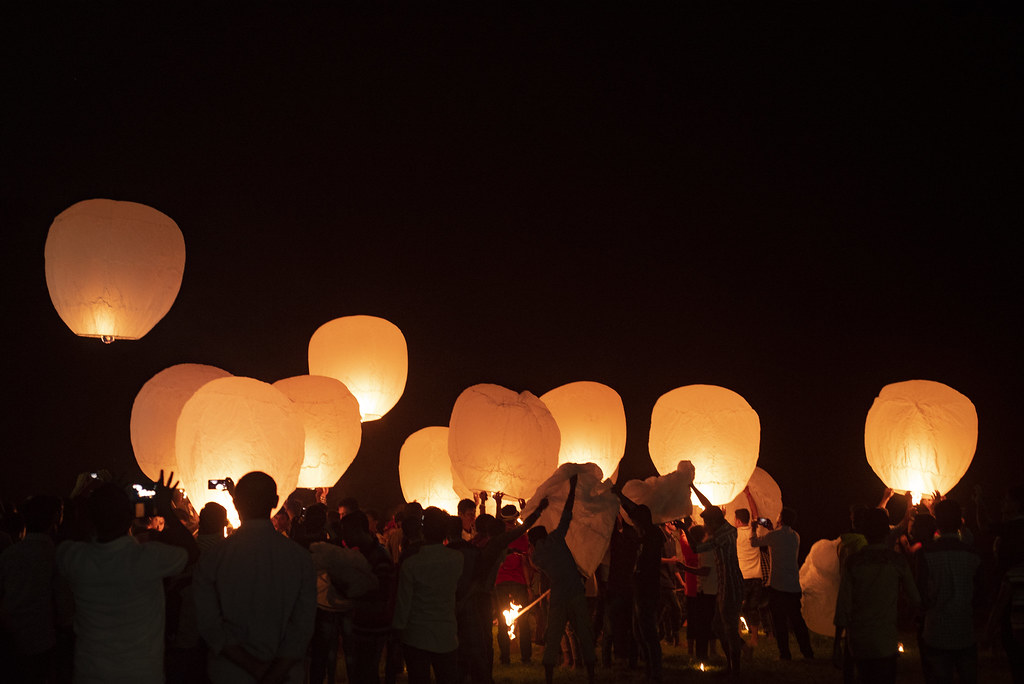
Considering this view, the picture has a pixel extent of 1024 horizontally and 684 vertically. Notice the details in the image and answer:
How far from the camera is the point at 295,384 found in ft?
21.9

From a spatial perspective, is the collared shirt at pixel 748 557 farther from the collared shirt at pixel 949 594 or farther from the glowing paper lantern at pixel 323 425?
the glowing paper lantern at pixel 323 425

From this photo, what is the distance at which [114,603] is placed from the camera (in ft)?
9.12

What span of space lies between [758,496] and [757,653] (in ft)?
6.90

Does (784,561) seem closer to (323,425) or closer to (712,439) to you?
(712,439)

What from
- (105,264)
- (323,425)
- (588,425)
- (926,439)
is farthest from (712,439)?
(105,264)

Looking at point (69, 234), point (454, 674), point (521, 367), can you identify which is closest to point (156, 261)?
point (69, 234)

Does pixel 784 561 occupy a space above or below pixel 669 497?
below

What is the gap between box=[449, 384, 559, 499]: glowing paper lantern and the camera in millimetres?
6703

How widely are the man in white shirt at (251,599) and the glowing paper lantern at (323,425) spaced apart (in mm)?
3678

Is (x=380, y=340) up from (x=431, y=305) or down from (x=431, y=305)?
down

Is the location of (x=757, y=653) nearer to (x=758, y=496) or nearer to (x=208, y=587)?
(x=758, y=496)

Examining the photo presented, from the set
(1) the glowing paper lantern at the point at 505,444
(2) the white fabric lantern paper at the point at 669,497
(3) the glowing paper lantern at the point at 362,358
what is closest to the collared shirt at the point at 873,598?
(2) the white fabric lantern paper at the point at 669,497

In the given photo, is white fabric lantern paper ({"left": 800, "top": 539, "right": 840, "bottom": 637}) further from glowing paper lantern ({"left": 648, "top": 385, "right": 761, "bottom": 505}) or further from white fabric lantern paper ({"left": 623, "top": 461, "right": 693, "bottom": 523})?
white fabric lantern paper ({"left": 623, "top": 461, "right": 693, "bottom": 523})

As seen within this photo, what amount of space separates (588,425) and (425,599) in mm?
4233
